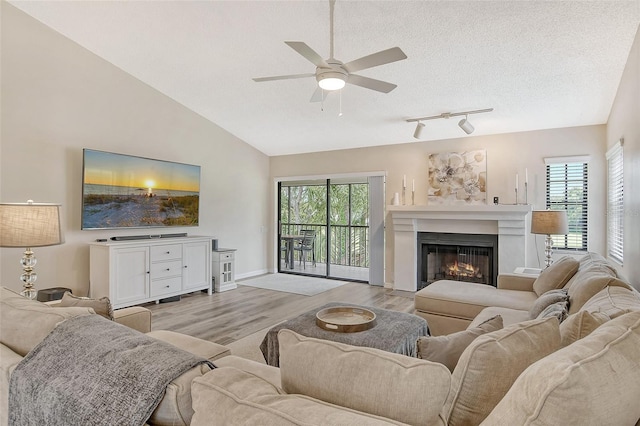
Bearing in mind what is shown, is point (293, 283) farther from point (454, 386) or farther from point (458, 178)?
point (454, 386)

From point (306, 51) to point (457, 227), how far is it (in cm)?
403

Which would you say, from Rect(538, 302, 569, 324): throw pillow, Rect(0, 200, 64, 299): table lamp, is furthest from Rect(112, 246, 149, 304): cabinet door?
Rect(538, 302, 569, 324): throw pillow

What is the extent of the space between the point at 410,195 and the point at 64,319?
5.28 m

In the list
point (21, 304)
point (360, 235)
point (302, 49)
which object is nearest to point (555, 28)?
point (302, 49)

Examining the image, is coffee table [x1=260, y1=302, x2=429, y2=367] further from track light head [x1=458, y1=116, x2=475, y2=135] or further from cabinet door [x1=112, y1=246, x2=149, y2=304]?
track light head [x1=458, y1=116, x2=475, y2=135]

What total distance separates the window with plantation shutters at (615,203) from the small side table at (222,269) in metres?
5.16

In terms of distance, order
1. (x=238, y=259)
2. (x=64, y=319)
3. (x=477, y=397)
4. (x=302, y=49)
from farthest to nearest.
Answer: (x=238, y=259)
(x=302, y=49)
(x=64, y=319)
(x=477, y=397)

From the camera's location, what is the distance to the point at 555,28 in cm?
306

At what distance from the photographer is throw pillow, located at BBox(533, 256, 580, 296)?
3.04m

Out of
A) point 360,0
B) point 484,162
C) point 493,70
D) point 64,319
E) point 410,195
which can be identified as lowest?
point 64,319

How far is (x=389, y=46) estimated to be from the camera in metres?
3.62

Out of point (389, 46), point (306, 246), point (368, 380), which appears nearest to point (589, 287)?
point (368, 380)

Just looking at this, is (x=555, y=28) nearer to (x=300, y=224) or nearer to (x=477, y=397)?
(x=477, y=397)

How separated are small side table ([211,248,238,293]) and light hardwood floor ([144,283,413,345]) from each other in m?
0.17
